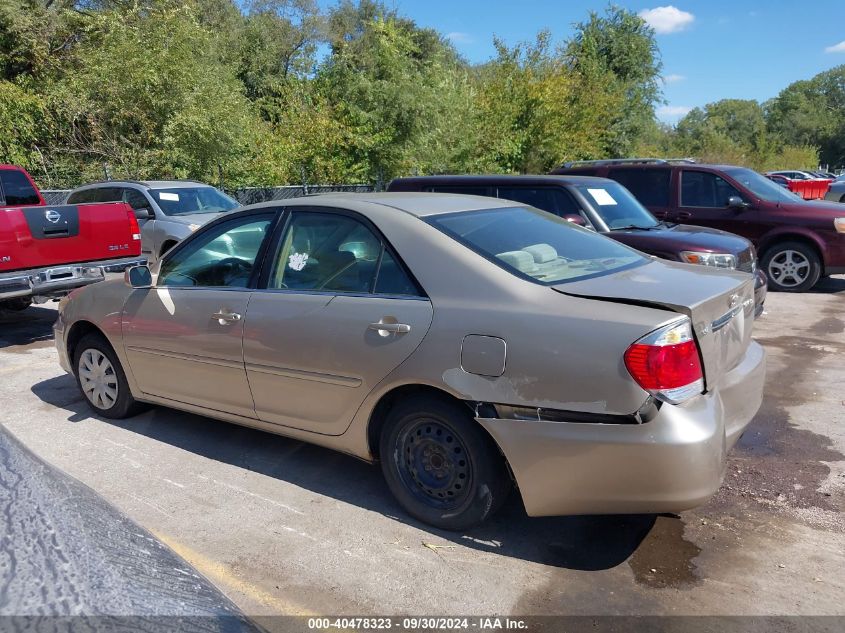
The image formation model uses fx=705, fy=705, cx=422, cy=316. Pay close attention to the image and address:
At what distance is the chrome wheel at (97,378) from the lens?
17.0ft

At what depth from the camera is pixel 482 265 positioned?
3453 mm

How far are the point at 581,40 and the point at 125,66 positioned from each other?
79.7 feet

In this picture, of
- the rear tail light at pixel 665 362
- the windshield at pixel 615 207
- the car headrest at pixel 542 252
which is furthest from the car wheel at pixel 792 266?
the rear tail light at pixel 665 362

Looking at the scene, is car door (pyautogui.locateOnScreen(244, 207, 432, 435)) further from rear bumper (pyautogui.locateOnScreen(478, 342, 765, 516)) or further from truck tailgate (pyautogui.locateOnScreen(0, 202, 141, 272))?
truck tailgate (pyautogui.locateOnScreen(0, 202, 141, 272))

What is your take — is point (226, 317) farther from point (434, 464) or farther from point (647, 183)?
point (647, 183)

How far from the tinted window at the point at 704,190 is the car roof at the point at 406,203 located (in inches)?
266

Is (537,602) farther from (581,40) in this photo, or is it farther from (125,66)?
(581,40)

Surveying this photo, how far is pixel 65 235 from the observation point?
25.5 feet

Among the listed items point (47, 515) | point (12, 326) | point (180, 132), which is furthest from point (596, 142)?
point (47, 515)

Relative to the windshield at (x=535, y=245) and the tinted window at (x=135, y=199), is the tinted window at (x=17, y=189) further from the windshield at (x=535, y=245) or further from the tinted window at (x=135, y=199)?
the windshield at (x=535, y=245)

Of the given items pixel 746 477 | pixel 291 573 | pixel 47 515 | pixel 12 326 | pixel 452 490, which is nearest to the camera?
pixel 47 515

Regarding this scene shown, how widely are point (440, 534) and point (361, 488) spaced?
72 cm

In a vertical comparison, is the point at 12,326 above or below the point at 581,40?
below

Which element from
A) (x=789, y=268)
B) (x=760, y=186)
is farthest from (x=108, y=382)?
(x=760, y=186)
